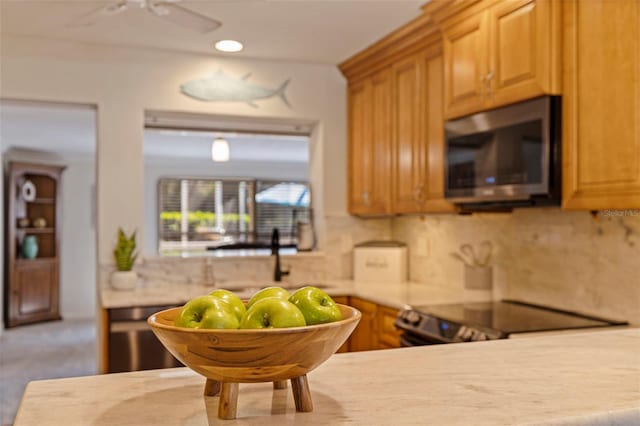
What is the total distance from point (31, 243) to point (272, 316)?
27.4 feet

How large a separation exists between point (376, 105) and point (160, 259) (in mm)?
1692

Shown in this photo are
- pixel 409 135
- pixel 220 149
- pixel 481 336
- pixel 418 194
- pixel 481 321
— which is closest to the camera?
pixel 481 336

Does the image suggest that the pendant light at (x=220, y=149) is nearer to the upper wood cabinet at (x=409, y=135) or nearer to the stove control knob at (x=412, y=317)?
the upper wood cabinet at (x=409, y=135)

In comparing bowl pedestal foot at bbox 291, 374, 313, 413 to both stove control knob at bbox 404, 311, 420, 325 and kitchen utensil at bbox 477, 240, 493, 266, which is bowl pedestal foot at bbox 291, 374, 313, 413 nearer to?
stove control knob at bbox 404, 311, 420, 325

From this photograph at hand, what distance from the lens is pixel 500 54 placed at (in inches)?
106

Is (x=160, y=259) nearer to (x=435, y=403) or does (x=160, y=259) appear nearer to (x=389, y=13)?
(x=389, y=13)

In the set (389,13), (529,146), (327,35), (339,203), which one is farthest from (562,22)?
(339,203)

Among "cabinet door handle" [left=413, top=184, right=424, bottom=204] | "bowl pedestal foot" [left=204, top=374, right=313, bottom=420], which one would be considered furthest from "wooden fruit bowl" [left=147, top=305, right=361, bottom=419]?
"cabinet door handle" [left=413, top=184, right=424, bottom=204]

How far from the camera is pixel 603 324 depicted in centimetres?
254

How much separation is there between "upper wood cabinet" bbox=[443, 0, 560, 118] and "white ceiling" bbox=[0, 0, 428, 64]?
1.26 feet

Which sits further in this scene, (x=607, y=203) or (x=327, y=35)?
(x=327, y=35)

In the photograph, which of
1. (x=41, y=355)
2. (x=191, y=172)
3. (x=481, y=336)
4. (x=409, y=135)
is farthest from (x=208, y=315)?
(x=191, y=172)

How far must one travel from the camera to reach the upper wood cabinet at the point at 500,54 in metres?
2.43

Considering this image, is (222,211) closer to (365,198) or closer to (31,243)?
(31,243)
